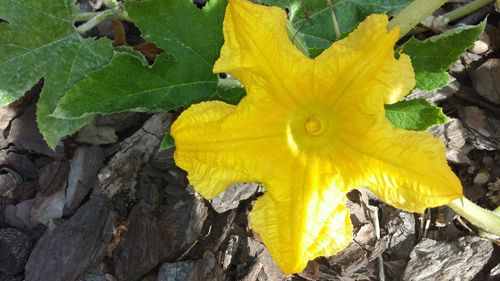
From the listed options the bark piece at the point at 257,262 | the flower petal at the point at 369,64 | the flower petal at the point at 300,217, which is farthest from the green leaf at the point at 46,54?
the flower petal at the point at 369,64

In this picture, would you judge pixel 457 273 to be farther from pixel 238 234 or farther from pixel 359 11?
pixel 359 11

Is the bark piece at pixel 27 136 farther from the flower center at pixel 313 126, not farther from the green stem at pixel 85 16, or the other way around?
the flower center at pixel 313 126

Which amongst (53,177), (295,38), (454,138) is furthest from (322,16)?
(53,177)

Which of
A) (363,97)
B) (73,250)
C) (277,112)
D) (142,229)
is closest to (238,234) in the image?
(142,229)

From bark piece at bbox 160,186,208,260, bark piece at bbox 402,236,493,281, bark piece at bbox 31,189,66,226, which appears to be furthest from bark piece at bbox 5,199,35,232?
bark piece at bbox 402,236,493,281

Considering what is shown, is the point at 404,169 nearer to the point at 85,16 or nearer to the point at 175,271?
the point at 175,271
